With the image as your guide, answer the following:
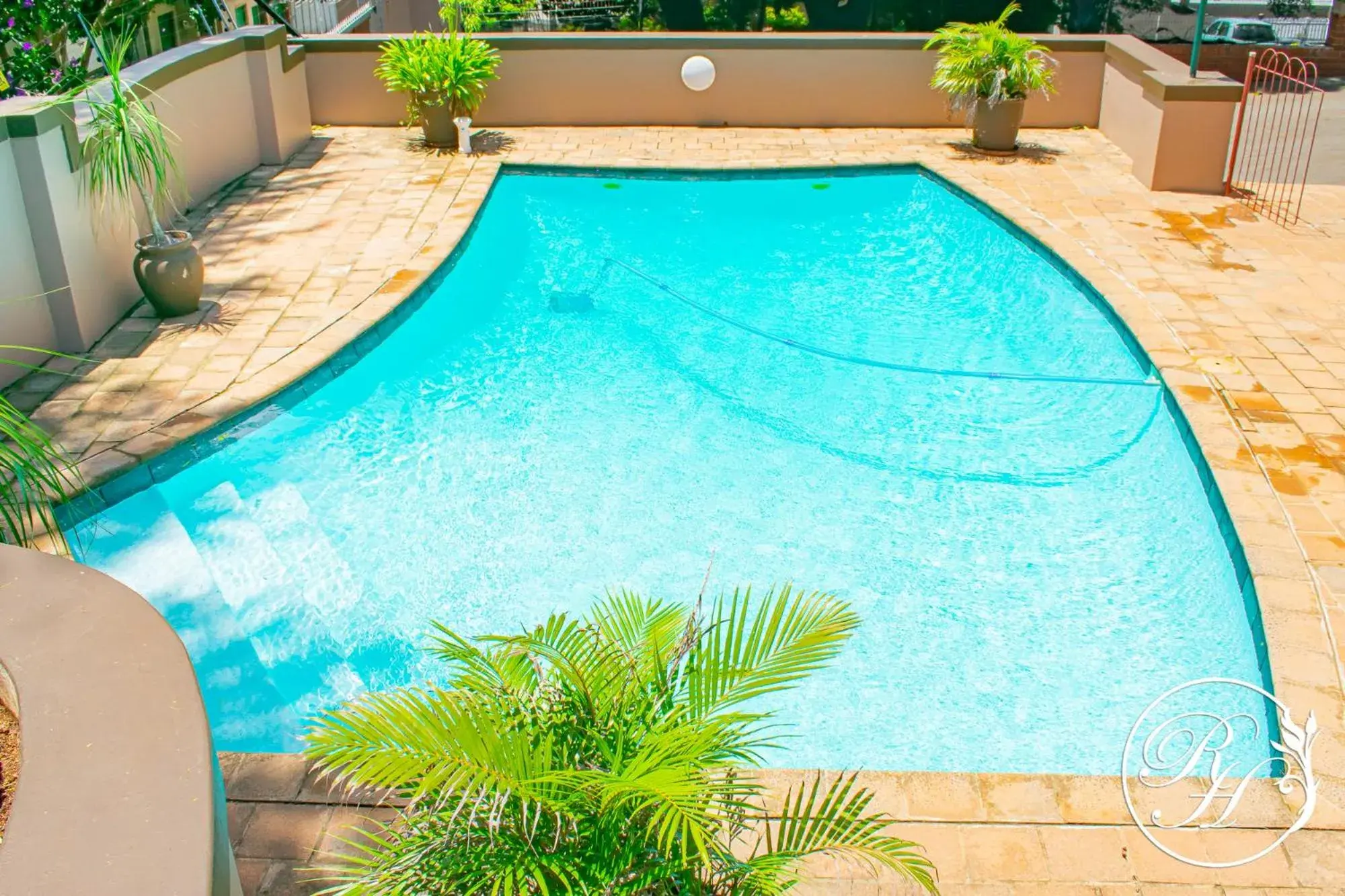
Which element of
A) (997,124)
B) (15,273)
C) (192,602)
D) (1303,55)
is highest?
(15,273)

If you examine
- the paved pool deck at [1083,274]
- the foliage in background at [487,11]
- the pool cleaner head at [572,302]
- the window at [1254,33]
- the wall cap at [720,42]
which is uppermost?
the foliage in background at [487,11]

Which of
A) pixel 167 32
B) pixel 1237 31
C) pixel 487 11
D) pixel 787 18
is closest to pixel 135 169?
pixel 487 11

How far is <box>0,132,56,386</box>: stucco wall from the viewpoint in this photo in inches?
276

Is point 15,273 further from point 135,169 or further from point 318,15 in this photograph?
point 318,15

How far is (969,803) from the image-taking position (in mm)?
4113

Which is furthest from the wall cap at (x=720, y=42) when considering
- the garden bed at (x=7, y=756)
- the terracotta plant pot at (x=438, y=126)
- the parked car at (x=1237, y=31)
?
the garden bed at (x=7, y=756)

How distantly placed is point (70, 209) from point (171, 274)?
2.38 feet

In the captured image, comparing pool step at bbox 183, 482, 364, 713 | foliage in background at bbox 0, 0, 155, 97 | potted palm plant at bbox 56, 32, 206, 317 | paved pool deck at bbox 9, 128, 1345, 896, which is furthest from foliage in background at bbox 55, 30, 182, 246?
foliage in background at bbox 0, 0, 155, 97

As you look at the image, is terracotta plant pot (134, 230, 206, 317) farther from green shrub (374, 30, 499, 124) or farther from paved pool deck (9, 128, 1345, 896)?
green shrub (374, 30, 499, 124)

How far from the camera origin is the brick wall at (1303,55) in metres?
18.6

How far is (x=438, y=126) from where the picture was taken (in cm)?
1231

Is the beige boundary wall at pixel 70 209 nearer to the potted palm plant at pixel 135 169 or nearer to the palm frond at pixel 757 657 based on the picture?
the potted palm plant at pixel 135 169

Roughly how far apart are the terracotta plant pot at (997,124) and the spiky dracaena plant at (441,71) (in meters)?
4.95

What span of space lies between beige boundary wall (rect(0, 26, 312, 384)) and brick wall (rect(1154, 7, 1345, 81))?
14484 mm
